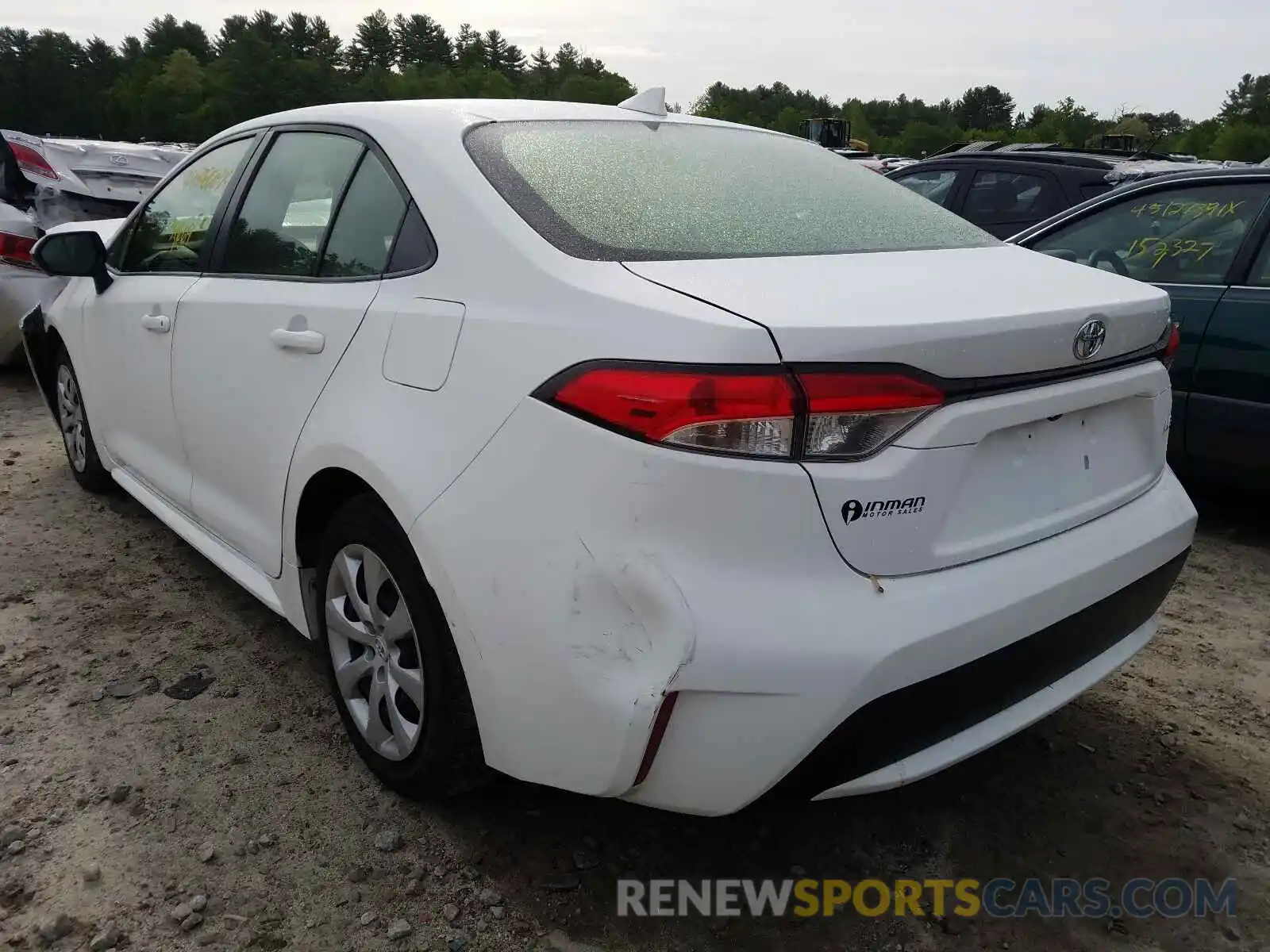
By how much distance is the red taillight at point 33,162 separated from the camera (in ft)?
23.4

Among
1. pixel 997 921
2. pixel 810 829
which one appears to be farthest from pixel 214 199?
pixel 997 921

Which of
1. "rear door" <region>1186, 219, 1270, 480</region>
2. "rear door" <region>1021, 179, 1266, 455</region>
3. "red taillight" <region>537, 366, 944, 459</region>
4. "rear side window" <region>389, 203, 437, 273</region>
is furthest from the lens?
"rear door" <region>1021, 179, 1266, 455</region>

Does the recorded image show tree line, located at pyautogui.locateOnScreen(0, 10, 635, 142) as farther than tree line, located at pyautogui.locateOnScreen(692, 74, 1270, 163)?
Yes

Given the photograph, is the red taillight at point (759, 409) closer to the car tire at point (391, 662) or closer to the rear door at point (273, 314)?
the car tire at point (391, 662)

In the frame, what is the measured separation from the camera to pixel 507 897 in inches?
77.7

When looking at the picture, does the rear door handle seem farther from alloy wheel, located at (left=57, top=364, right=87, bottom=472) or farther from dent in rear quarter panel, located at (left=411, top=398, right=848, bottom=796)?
alloy wheel, located at (left=57, top=364, right=87, bottom=472)

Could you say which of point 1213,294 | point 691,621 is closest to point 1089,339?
point 691,621

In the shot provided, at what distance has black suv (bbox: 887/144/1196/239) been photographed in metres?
6.36

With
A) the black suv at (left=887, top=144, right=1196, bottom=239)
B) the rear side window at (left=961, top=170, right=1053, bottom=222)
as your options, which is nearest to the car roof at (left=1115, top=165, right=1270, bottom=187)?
the black suv at (left=887, top=144, right=1196, bottom=239)

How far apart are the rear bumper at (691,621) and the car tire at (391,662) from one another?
0.40 ft

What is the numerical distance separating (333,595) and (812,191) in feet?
4.88

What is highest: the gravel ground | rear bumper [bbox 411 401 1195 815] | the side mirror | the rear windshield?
the rear windshield

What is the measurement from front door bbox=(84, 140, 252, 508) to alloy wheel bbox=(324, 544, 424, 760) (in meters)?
1.02

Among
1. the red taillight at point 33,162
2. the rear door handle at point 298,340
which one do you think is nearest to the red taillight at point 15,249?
the red taillight at point 33,162
